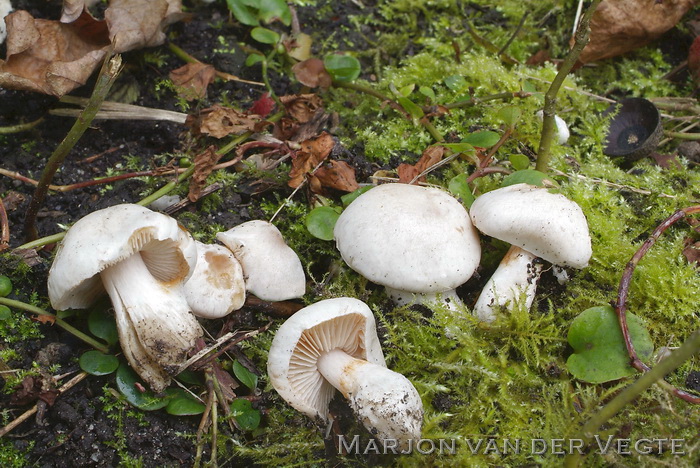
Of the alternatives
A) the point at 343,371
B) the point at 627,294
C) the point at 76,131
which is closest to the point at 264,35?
the point at 76,131

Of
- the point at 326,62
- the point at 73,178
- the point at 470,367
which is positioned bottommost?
the point at 73,178

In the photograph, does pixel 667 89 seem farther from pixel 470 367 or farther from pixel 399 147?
pixel 470 367

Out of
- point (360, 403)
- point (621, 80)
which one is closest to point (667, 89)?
point (621, 80)

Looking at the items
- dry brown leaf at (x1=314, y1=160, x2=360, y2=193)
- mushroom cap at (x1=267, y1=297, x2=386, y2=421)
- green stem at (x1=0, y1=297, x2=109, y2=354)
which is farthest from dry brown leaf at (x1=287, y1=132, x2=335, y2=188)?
green stem at (x1=0, y1=297, x2=109, y2=354)

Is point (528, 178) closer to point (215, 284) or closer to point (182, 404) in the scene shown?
point (215, 284)

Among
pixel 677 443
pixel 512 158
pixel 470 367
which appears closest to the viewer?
pixel 677 443

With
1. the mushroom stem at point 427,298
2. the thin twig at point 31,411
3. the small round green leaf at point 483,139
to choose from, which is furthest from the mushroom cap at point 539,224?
the thin twig at point 31,411

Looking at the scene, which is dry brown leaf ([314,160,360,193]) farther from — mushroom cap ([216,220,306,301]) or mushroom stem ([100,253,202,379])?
mushroom stem ([100,253,202,379])
